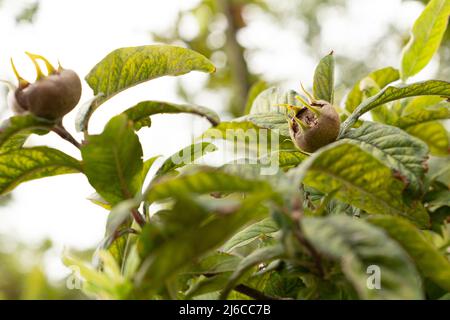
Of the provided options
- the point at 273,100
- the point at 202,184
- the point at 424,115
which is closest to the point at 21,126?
the point at 202,184

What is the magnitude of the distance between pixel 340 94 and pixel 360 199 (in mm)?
870

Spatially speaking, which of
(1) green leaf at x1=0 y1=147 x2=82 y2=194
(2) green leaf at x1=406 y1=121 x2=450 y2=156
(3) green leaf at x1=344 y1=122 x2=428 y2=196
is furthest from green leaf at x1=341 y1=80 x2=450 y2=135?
(1) green leaf at x1=0 y1=147 x2=82 y2=194

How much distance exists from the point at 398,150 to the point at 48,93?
1.74 feet

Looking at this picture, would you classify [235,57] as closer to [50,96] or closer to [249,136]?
[249,136]

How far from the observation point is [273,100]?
3.77 ft

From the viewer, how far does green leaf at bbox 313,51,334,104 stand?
104 cm

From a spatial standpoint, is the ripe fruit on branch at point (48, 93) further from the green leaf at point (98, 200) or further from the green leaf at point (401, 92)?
the green leaf at point (401, 92)

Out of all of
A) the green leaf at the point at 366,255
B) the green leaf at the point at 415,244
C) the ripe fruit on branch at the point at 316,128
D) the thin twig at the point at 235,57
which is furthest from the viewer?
the thin twig at the point at 235,57

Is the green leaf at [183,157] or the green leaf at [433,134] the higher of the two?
the green leaf at [183,157]

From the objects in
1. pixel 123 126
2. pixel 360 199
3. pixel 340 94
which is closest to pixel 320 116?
pixel 360 199

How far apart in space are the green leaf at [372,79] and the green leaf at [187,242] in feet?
2.37

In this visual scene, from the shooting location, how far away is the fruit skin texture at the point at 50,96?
2.66ft

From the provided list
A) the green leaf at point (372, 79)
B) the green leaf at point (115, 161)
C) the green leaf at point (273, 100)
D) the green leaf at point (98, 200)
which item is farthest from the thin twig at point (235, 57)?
the green leaf at point (115, 161)

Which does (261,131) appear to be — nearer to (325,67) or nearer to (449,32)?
(325,67)
